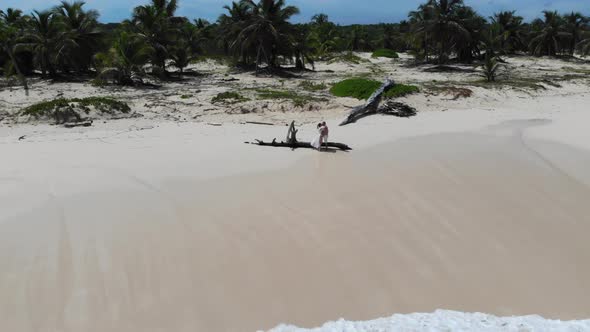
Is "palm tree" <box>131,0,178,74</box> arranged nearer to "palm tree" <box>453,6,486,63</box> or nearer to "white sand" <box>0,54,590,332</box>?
"white sand" <box>0,54,590,332</box>

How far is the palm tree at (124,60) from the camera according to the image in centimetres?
2564

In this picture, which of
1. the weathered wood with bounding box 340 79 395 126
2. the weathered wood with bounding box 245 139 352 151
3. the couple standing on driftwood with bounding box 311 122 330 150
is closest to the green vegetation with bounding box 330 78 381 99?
the weathered wood with bounding box 340 79 395 126

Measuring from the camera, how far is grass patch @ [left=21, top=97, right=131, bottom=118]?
1661 centimetres

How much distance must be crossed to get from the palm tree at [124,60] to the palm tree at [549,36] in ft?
151

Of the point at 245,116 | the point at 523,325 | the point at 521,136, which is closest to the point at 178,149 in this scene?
the point at 245,116

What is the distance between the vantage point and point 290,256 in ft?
22.8

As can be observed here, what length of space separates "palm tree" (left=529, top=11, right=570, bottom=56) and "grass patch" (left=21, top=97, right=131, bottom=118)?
50.1 meters

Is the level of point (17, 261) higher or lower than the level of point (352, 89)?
lower

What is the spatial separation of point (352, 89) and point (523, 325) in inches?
726

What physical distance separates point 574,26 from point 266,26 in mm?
42086

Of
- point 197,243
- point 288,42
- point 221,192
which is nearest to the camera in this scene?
point 197,243

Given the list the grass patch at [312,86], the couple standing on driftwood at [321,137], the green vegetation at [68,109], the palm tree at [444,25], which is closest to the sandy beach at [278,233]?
the couple standing on driftwood at [321,137]

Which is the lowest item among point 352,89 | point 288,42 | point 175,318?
point 175,318

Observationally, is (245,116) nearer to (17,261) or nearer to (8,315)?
(17,261)
